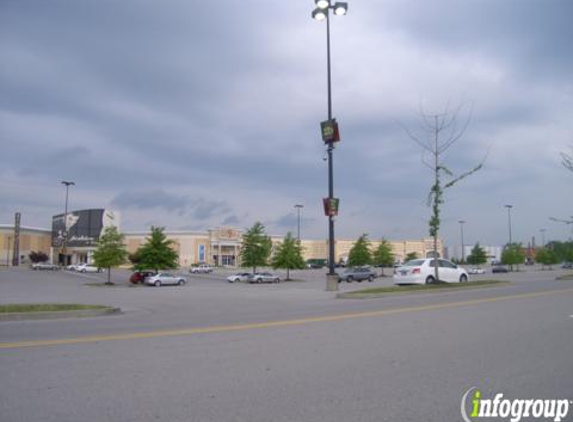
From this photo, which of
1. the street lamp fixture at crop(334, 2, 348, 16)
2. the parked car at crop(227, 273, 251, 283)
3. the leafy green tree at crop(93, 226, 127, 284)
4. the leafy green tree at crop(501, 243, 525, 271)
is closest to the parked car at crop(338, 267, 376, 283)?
the parked car at crop(227, 273, 251, 283)

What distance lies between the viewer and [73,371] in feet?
22.4

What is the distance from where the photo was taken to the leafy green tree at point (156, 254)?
1821 inches

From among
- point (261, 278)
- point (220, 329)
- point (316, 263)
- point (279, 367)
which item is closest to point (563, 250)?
point (316, 263)

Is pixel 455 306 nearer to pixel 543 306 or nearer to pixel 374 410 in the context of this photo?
pixel 543 306

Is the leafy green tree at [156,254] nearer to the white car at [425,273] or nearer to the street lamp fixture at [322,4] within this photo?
the white car at [425,273]

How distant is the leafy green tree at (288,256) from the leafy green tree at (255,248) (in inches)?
56.5

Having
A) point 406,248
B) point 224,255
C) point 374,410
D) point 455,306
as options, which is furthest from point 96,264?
point 406,248

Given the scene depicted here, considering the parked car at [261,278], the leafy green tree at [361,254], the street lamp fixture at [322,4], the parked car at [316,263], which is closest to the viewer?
the street lamp fixture at [322,4]

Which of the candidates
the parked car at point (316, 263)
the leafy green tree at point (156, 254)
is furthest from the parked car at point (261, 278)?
the parked car at point (316, 263)

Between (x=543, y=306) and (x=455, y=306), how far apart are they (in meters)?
2.62
